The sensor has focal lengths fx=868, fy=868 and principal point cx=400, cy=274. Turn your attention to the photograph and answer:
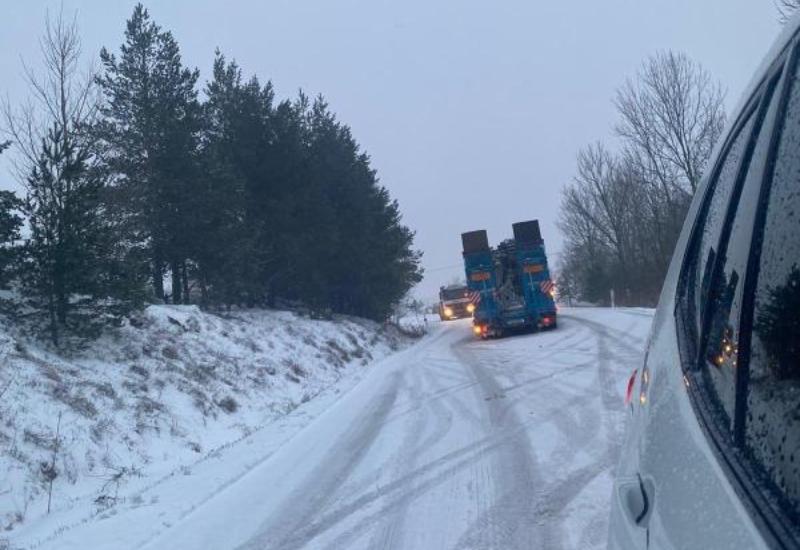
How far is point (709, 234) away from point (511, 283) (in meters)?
29.7

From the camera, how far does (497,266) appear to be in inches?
1257

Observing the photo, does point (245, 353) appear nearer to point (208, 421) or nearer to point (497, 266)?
point (208, 421)

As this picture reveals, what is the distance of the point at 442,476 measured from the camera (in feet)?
26.9

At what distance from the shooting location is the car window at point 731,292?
191 centimetres

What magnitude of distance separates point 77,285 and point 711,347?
1584cm

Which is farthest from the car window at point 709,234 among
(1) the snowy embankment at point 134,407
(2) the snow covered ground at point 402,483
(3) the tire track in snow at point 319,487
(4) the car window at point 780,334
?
(1) the snowy embankment at point 134,407

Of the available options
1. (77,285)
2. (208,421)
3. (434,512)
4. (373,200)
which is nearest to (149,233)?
(77,285)

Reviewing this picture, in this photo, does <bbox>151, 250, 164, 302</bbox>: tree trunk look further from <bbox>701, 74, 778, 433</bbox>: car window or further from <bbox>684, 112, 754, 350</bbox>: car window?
<bbox>701, 74, 778, 433</bbox>: car window

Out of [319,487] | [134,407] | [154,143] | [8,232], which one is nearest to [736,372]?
[319,487]

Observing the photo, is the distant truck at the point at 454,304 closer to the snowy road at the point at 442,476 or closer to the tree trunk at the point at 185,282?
the tree trunk at the point at 185,282

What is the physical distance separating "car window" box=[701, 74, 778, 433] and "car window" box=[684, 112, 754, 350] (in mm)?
57

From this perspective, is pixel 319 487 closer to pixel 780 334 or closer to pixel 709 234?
pixel 709 234

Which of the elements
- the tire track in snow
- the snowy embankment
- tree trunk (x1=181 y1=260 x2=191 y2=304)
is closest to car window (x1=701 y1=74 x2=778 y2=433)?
the tire track in snow

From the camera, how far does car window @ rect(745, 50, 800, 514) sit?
1497mm
